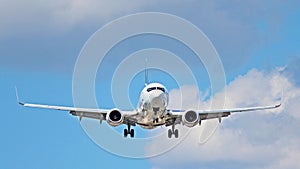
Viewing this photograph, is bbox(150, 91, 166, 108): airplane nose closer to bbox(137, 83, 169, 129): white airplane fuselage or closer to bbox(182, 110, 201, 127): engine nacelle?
bbox(137, 83, 169, 129): white airplane fuselage

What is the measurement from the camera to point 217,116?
4579 inches

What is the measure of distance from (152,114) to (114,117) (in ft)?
17.6

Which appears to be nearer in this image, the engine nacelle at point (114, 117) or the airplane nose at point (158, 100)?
the airplane nose at point (158, 100)

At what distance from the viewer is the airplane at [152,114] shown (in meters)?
107

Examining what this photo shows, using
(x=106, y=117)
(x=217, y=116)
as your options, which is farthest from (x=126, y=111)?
(x=217, y=116)

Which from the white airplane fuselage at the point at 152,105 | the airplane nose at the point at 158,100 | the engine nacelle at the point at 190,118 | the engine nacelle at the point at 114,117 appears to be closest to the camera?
the airplane nose at the point at 158,100

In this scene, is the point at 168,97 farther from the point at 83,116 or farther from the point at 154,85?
the point at 83,116

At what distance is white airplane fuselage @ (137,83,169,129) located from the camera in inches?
4205

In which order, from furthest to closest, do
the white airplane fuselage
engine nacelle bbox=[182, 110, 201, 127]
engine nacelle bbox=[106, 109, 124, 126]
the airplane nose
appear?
engine nacelle bbox=[106, 109, 124, 126] → engine nacelle bbox=[182, 110, 201, 127] → the white airplane fuselage → the airplane nose

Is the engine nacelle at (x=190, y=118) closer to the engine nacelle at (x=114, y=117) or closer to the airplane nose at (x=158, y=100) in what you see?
the airplane nose at (x=158, y=100)

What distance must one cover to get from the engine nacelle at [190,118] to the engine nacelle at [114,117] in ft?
22.3

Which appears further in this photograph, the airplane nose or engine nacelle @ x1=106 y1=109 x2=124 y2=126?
engine nacelle @ x1=106 y1=109 x2=124 y2=126

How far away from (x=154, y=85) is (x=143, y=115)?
11.5 feet

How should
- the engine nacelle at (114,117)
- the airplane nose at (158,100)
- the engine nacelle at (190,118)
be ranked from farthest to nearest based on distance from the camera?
the engine nacelle at (114,117) < the engine nacelle at (190,118) < the airplane nose at (158,100)
